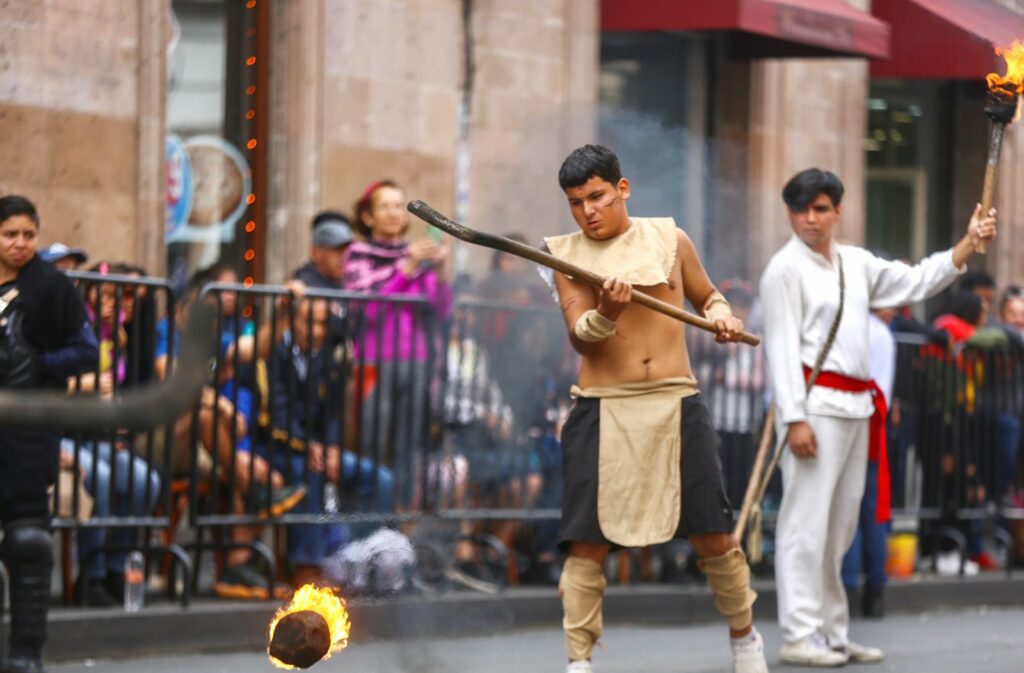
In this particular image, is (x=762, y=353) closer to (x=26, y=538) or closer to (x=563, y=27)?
(x=563, y=27)

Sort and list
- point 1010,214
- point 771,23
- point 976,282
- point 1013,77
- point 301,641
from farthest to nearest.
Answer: point 1010,214
point 771,23
point 976,282
point 1013,77
point 301,641

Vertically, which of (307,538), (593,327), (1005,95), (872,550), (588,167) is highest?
(1005,95)

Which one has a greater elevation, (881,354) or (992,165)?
(992,165)

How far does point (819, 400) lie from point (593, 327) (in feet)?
6.88

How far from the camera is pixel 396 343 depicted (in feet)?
32.3

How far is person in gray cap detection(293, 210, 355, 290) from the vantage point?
407 inches

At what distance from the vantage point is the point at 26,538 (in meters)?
7.30

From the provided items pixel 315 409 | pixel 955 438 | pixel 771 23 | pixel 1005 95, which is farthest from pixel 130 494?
pixel 771 23

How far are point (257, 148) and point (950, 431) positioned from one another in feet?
14.6

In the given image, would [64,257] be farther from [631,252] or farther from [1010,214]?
[1010,214]

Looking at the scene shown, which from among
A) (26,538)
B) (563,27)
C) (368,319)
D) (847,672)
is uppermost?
(563,27)

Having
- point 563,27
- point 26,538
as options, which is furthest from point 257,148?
point 26,538

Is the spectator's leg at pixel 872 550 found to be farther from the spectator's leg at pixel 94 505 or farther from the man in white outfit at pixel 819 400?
the spectator's leg at pixel 94 505

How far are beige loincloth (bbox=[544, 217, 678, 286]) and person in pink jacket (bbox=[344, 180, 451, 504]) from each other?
2.77 meters
